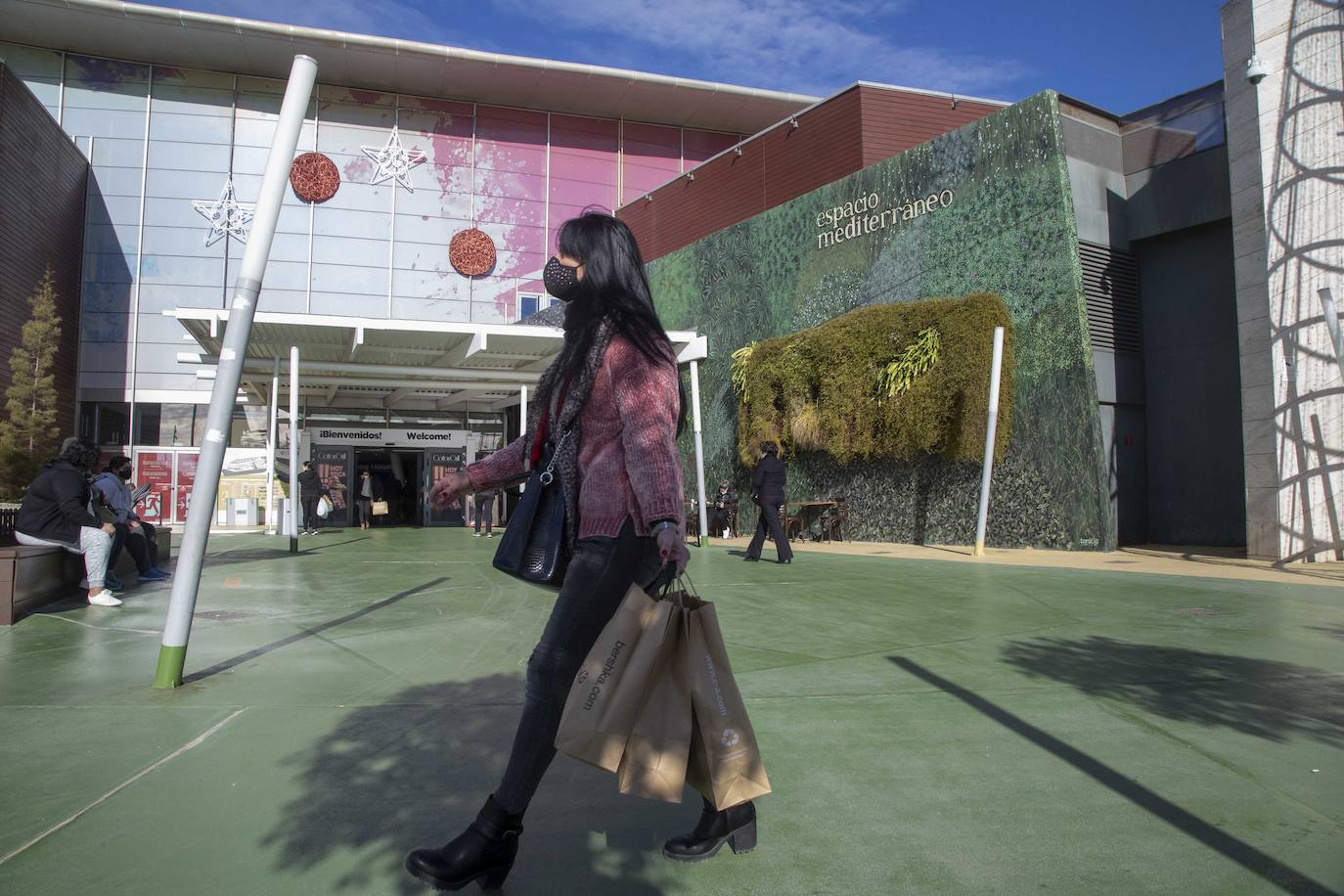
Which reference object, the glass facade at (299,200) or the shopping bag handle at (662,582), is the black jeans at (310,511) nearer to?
the glass facade at (299,200)

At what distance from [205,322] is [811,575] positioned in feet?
40.9

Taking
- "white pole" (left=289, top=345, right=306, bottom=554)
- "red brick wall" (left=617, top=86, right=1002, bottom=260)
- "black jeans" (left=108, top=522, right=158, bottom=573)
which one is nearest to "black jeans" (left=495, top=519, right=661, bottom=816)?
"black jeans" (left=108, top=522, right=158, bottom=573)

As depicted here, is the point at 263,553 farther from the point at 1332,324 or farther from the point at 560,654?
the point at 1332,324

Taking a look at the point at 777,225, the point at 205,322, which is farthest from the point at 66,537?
the point at 777,225

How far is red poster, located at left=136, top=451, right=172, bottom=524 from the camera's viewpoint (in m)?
25.1

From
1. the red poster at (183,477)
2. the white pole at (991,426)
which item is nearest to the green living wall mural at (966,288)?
the white pole at (991,426)

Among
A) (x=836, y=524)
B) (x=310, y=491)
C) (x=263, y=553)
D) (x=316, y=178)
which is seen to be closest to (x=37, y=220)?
(x=316, y=178)

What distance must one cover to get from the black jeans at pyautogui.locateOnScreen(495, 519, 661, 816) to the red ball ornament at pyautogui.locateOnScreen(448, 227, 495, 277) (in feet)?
89.2

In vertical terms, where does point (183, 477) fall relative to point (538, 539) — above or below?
above

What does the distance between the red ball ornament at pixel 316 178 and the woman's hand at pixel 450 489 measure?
27.8 m

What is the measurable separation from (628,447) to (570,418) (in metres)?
0.21

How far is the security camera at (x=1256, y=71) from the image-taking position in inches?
384

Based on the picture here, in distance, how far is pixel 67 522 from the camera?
6.75 meters

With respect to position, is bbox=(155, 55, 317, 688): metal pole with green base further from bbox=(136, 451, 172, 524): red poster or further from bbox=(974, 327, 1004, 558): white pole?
bbox=(136, 451, 172, 524): red poster
